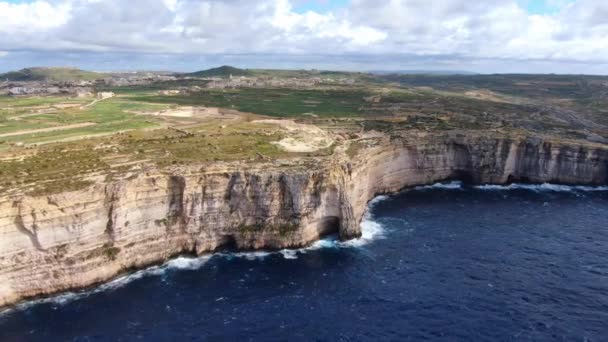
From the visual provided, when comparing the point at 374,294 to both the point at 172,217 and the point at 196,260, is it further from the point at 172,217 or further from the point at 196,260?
the point at 172,217

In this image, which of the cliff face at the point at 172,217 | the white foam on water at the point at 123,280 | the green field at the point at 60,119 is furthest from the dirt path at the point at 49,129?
the white foam on water at the point at 123,280

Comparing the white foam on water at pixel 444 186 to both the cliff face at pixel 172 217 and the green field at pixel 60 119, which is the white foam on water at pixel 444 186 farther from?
the green field at pixel 60 119


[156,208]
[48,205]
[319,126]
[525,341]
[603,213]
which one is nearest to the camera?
[525,341]

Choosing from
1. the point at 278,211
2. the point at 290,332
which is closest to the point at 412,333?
the point at 290,332

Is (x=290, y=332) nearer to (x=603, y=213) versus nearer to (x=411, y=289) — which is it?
(x=411, y=289)

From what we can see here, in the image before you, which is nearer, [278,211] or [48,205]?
[48,205]
